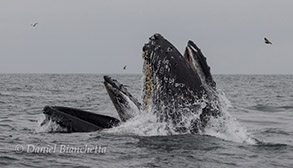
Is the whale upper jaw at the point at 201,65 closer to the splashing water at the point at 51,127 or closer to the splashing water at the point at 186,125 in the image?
the splashing water at the point at 186,125

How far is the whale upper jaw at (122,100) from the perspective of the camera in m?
8.07

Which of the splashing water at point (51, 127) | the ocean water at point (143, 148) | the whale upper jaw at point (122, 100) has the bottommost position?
the ocean water at point (143, 148)

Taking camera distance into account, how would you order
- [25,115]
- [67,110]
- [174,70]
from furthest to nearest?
[25,115] < [67,110] < [174,70]

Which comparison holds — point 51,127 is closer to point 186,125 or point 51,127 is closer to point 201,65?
point 186,125

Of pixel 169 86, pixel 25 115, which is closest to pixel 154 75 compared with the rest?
pixel 169 86

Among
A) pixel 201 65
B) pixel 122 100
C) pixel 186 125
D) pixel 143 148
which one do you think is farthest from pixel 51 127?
pixel 201 65

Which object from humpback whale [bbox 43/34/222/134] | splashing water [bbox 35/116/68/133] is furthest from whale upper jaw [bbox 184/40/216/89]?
splashing water [bbox 35/116/68/133]

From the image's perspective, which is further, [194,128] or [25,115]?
[25,115]

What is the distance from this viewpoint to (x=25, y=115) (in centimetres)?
1378

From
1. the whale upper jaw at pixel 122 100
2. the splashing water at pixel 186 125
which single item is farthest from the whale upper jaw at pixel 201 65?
the whale upper jaw at pixel 122 100

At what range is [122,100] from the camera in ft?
26.4

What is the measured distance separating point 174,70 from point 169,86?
0.24 meters

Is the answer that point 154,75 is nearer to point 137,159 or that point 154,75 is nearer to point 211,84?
point 211,84

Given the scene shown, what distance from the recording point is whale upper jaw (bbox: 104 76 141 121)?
8.07 metres
